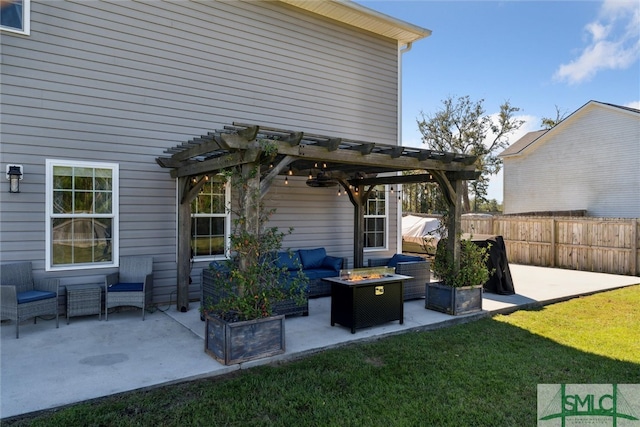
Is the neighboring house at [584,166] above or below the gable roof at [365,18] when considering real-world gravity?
below

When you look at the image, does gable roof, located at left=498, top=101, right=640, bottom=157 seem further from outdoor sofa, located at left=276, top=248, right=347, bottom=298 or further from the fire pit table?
the fire pit table

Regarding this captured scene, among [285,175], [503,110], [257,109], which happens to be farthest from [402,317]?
[503,110]

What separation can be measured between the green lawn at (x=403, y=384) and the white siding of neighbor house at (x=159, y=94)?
11.0 feet

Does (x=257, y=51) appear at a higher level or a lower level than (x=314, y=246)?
higher

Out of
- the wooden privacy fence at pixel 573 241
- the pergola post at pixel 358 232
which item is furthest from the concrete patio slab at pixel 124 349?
the wooden privacy fence at pixel 573 241

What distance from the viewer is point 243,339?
4.02 m

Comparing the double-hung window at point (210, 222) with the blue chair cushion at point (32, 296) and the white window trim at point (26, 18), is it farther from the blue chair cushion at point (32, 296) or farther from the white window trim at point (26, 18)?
the white window trim at point (26, 18)

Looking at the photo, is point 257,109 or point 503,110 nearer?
point 257,109

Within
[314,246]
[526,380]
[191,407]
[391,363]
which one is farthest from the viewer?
[314,246]

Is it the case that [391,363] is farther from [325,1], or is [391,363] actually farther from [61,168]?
[325,1]

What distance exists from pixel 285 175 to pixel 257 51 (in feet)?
7.62

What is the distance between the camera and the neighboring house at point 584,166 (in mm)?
13742

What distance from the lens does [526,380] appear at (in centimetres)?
372

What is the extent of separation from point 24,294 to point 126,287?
46.1 inches
